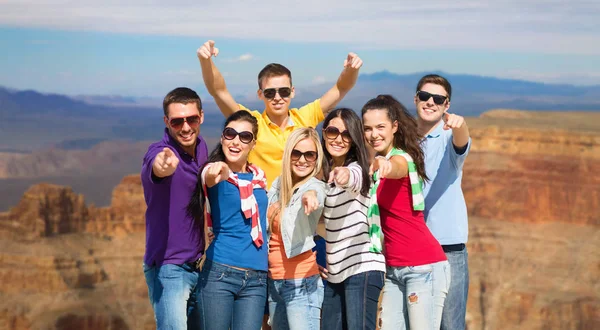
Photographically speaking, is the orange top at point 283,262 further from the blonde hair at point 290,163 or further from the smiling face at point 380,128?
the smiling face at point 380,128

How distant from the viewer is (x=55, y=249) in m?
75.7

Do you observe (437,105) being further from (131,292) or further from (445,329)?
(131,292)

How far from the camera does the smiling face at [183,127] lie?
303 inches

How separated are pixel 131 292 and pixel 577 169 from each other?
Answer: 46.0 meters

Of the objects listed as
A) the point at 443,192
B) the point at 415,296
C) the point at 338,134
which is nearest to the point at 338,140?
the point at 338,134

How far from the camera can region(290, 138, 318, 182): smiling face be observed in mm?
7871

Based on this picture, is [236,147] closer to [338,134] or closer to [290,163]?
[290,163]

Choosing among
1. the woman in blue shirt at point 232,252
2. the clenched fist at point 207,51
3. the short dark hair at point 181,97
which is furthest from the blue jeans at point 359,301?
the clenched fist at point 207,51

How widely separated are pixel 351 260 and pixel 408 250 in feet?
1.82

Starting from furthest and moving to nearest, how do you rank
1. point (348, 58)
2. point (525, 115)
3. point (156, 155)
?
point (525, 115) → point (348, 58) → point (156, 155)

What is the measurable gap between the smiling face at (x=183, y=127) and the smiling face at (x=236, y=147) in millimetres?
299

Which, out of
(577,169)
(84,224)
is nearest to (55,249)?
(84,224)

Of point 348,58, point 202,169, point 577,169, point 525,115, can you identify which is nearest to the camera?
point 202,169

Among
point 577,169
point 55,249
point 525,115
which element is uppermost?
point 525,115
